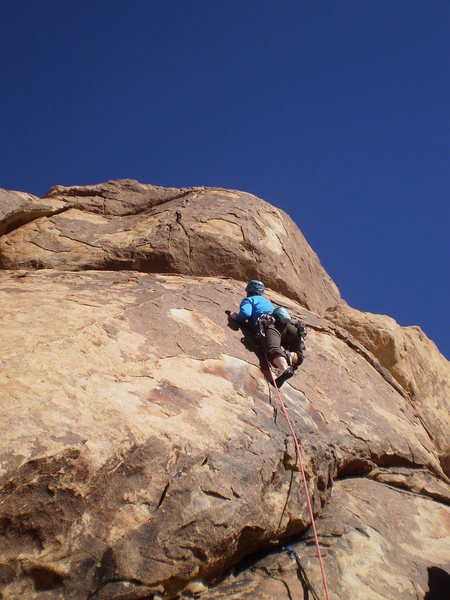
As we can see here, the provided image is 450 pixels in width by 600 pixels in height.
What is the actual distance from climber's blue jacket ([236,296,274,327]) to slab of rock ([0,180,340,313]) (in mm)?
1664

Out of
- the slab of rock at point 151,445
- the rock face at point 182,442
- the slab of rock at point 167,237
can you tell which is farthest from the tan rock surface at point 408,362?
the slab of rock at point 151,445

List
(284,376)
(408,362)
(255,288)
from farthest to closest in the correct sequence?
(408,362)
(255,288)
(284,376)

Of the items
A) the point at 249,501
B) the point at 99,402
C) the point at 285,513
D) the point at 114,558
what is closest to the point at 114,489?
the point at 114,558

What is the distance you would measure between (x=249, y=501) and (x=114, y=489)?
1.23 m

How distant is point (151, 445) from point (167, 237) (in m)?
5.04

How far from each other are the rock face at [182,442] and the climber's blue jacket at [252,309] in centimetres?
27

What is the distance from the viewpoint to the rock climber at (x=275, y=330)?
6687mm

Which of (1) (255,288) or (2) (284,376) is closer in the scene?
(2) (284,376)

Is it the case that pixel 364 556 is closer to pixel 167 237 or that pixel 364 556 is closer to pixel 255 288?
pixel 255 288

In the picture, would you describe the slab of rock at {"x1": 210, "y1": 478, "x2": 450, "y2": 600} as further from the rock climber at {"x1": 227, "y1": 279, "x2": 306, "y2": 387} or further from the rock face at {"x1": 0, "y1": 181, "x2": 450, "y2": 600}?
the rock climber at {"x1": 227, "y1": 279, "x2": 306, "y2": 387}

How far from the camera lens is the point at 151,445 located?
450 centimetres

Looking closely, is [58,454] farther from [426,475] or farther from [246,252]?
[246,252]

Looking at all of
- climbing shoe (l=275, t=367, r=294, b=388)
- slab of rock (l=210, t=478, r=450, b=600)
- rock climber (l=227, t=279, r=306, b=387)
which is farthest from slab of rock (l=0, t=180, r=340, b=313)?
slab of rock (l=210, t=478, r=450, b=600)

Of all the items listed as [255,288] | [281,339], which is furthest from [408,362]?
[281,339]
